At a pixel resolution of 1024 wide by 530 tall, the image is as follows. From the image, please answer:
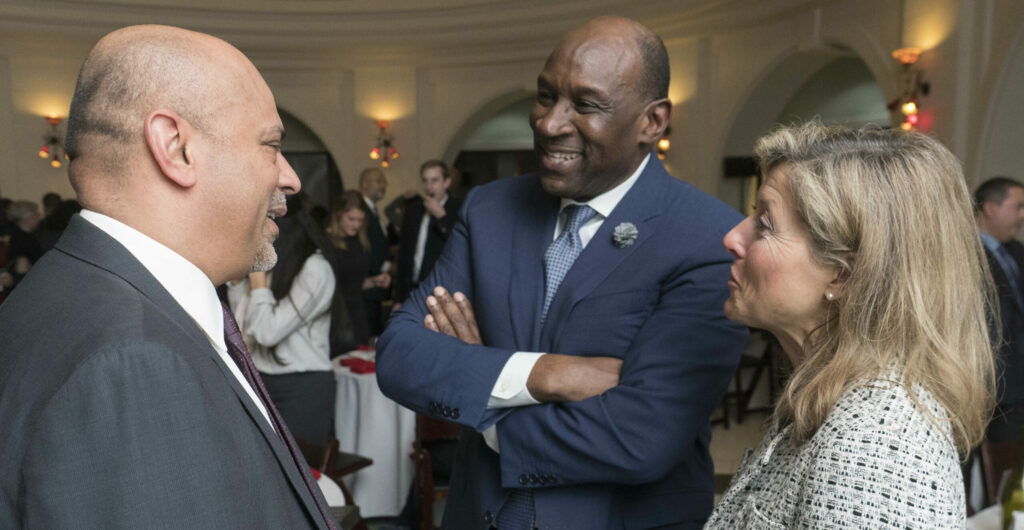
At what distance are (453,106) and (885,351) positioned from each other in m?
11.2

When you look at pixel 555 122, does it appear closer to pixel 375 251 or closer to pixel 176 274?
Result: pixel 176 274

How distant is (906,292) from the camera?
1.16m

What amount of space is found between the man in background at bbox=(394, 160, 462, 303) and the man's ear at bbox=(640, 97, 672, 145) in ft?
15.2

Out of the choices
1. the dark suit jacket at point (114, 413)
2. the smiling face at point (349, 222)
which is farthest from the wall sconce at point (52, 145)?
the dark suit jacket at point (114, 413)

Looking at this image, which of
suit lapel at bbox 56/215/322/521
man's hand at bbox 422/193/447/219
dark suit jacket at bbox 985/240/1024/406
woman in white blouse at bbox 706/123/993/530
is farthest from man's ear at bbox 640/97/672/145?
man's hand at bbox 422/193/447/219

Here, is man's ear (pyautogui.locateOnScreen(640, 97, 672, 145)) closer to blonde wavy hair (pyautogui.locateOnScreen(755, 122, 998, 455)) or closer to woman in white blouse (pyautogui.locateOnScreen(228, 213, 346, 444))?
blonde wavy hair (pyautogui.locateOnScreen(755, 122, 998, 455))

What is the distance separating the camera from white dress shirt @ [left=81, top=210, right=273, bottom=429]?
967 millimetres

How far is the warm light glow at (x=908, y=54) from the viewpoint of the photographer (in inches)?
259

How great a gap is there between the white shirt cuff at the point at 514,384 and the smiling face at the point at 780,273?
1.37 feet

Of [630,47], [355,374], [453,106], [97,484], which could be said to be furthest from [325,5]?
[97,484]

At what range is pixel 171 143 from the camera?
38.7 inches

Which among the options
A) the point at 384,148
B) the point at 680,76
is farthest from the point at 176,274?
the point at 384,148

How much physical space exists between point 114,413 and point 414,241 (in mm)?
6196

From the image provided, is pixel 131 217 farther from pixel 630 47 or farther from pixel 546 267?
pixel 630 47
